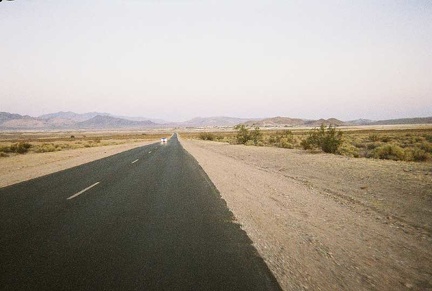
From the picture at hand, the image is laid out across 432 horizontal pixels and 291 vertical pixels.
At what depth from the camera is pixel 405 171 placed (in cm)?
1300

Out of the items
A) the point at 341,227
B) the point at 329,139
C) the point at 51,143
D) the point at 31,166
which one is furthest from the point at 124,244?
the point at 51,143

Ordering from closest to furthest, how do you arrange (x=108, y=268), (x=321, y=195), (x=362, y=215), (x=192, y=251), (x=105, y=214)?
1. (x=108, y=268)
2. (x=192, y=251)
3. (x=105, y=214)
4. (x=362, y=215)
5. (x=321, y=195)

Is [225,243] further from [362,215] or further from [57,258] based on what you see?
[362,215]

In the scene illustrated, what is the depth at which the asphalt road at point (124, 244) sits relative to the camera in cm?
368

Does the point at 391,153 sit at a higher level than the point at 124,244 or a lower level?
lower

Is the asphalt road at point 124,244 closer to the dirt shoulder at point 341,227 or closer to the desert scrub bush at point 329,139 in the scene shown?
the dirt shoulder at point 341,227

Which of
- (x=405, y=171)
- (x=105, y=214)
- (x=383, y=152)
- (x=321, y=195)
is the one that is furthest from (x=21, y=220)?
(x=383, y=152)

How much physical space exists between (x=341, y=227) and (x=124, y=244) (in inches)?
167

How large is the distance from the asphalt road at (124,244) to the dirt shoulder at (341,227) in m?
0.51

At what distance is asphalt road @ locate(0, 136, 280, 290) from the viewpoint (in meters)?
3.68

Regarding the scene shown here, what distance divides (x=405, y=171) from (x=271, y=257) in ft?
36.8

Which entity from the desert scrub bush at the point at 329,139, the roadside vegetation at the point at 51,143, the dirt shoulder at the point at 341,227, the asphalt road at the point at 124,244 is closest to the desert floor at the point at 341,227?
the dirt shoulder at the point at 341,227

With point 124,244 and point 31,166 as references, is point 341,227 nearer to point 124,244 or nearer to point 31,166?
point 124,244

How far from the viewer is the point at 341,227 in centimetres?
620
